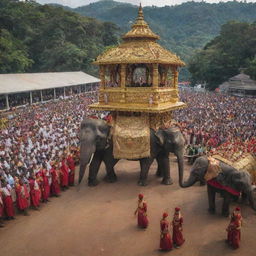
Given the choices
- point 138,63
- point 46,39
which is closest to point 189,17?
point 46,39

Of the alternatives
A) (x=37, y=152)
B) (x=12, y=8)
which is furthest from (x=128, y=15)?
(x=37, y=152)

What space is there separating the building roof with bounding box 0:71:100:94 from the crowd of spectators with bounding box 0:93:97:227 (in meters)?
4.54

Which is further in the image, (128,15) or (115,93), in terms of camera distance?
(128,15)

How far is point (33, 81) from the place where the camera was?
33.2 m

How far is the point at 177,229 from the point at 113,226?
80.1 inches

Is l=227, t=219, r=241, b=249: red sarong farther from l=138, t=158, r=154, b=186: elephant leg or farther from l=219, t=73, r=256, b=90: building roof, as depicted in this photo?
l=219, t=73, r=256, b=90: building roof

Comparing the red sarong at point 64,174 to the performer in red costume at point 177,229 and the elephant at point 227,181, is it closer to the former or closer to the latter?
the elephant at point 227,181

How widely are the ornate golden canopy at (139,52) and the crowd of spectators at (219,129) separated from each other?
12.6 ft

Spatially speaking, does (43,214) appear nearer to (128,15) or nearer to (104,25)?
(104,25)

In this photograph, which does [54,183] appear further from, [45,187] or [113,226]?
[113,226]

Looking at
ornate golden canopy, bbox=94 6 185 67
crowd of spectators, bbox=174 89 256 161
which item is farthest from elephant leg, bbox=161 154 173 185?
ornate golden canopy, bbox=94 6 185 67

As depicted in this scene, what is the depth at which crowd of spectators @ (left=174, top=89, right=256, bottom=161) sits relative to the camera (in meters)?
11.2

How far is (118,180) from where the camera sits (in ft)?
40.7

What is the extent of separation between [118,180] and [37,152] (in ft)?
14.6
